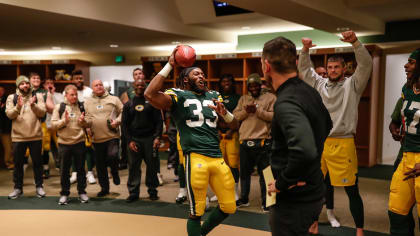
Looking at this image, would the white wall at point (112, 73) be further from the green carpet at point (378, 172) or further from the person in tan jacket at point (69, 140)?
the green carpet at point (378, 172)

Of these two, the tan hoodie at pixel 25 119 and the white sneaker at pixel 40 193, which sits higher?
the tan hoodie at pixel 25 119

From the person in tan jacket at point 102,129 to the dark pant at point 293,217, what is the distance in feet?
11.2

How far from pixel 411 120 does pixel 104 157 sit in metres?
3.56

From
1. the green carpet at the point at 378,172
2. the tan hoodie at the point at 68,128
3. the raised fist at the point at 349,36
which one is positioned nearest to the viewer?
the raised fist at the point at 349,36

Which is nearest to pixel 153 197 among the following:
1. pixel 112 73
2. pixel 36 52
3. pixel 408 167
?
pixel 408 167

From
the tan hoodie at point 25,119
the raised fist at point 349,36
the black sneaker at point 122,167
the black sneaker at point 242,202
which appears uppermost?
the raised fist at point 349,36

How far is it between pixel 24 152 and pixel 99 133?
36.8 inches

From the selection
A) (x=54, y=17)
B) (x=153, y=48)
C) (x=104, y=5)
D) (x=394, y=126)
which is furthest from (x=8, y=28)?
(x=394, y=126)

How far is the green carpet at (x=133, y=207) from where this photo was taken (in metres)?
3.73

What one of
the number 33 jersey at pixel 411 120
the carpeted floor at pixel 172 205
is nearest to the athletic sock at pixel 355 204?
the carpeted floor at pixel 172 205

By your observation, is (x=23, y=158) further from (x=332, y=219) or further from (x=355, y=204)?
(x=355, y=204)

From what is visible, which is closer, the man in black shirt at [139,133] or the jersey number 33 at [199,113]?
the jersey number 33 at [199,113]

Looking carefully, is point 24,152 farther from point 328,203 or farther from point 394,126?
point 394,126

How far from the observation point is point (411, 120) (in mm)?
2500
